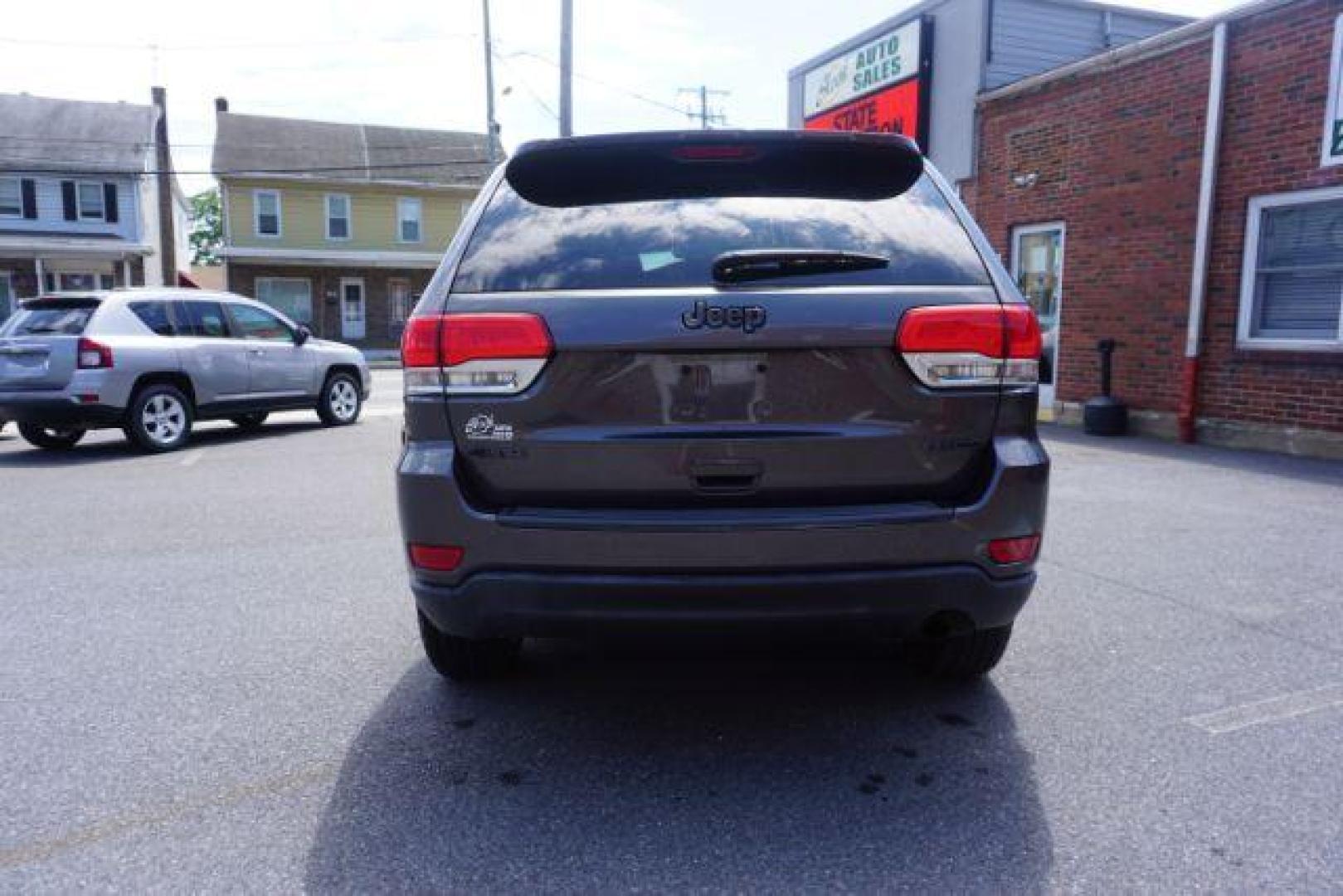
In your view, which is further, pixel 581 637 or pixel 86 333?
pixel 86 333

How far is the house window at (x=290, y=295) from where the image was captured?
3247cm

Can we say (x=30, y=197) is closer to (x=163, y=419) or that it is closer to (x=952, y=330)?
(x=163, y=419)

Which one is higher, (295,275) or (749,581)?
(295,275)

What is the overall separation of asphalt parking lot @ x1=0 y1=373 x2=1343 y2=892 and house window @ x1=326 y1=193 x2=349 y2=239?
3001cm

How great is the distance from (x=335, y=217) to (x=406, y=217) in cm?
239

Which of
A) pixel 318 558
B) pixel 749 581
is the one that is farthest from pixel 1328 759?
pixel 318 558

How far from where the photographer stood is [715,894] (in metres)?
2.25

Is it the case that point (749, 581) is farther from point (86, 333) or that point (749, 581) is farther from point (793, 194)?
point (86, 333)

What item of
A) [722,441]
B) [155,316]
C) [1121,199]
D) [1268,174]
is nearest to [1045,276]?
[1121,199]

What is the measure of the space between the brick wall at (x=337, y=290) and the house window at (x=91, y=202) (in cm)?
427

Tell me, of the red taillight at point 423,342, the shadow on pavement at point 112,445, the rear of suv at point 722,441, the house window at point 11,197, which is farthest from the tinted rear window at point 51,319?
the house window at point 11,197

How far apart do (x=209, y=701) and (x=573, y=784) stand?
1.51 m

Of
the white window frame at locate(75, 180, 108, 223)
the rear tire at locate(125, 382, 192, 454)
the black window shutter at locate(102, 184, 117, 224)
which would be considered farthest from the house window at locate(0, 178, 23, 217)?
the rear tire at locate(125, 382, 192, 454)

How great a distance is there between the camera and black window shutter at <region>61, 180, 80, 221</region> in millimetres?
30656
